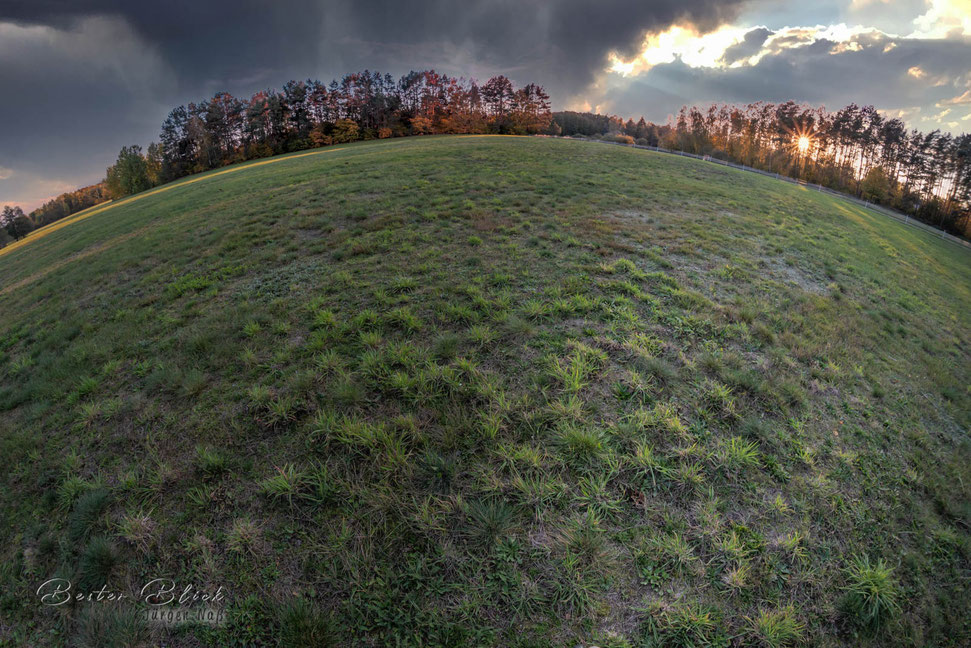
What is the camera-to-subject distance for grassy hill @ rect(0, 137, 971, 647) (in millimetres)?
2607

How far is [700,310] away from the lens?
627cm

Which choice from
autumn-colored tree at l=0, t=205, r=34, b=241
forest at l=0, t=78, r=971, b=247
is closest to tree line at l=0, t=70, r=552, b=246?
forest at l=0, t=78, r=971, b=247

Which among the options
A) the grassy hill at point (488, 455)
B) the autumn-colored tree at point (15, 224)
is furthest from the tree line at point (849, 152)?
the autumn-colored tree at point (15, 224)

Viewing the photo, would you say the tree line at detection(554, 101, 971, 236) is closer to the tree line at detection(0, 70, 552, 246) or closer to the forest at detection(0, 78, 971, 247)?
the forest at detection(0, 78, 971, 247)

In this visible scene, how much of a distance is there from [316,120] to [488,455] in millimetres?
75678

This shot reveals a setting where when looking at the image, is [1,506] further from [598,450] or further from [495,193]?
[495,193]

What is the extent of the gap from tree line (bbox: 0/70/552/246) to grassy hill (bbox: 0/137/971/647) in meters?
60.6

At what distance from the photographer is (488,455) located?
3.48 metres

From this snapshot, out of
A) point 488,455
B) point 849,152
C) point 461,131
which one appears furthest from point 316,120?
point 849,152

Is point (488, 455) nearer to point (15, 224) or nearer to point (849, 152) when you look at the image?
point (849, 152)

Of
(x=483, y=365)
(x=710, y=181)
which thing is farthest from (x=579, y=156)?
(x=483, y=365)

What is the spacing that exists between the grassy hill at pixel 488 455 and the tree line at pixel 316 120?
60.6 metres

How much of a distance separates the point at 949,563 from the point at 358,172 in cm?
2015

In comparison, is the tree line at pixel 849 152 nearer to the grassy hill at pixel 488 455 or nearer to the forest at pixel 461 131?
the forest at pixel 461 131
